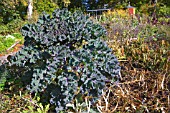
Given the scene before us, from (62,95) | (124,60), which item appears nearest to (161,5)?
(124,60)

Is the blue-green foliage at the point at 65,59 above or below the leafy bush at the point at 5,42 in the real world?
above

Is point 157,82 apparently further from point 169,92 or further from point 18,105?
point 18,105

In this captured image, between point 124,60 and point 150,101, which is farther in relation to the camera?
point 124,60

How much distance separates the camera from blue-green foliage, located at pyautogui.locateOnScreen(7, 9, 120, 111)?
2.79m

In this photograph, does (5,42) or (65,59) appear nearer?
(65,59)

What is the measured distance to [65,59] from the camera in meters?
2.87

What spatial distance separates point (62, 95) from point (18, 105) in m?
0.64

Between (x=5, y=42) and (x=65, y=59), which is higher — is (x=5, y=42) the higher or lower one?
the lower one

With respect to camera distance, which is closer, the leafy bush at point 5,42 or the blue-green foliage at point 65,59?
the blue-green foliage at point 65,59

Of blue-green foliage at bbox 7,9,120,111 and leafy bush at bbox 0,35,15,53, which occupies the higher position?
blue-green foliage at bbox 7,9,120,111

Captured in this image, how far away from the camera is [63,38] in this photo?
299 centimetres

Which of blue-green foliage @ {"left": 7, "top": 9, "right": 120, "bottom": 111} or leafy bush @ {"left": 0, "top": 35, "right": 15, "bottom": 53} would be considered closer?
blue-green foliage @ {"left": 7, "top": 9, "right": 120, "bottom": 111}

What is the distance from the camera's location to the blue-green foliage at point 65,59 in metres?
2.79

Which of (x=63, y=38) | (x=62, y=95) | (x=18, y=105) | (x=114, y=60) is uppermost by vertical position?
(x=63, y=38)
